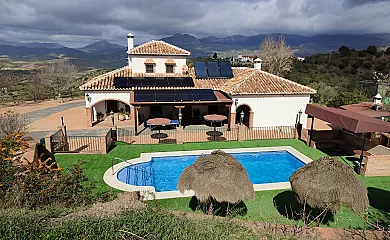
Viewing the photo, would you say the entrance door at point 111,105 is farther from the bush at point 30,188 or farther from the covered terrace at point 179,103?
the bush at point 30,188

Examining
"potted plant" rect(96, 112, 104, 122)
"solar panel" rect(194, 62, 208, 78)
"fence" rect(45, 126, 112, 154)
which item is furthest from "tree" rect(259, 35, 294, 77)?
"fence" rect(45, 126, 112, 154)

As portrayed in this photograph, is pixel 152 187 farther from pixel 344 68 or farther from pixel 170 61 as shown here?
pixel 344 68

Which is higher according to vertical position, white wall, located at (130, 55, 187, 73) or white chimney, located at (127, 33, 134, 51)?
white chimney, located at (127, 33, 134, 51)

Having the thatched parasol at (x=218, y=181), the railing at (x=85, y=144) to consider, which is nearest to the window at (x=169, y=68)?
the railing at (x=85, y=144)

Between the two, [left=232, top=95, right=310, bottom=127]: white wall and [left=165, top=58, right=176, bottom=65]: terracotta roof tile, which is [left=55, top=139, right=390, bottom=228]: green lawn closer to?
[left=232, top=95, right=310, bottom=127]: white wall

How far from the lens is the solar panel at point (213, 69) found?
30969 millimetres

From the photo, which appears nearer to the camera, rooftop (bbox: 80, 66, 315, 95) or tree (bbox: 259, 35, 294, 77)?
rooftop (bbox: 80, 66, 315, 95)

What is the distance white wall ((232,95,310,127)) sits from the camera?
2547cm

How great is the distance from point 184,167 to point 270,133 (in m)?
9.56

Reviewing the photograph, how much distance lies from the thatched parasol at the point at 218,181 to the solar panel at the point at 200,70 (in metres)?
20.7

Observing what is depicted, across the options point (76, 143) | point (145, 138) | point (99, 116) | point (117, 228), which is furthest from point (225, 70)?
point (117, 228)

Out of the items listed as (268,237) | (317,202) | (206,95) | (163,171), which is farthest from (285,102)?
(268,237)

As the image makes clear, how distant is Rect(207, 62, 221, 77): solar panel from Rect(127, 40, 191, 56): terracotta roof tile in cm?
328

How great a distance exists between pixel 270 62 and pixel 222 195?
51658 mm
